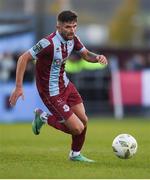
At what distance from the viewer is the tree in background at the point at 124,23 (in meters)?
40.0

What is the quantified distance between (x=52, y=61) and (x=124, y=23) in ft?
98.2

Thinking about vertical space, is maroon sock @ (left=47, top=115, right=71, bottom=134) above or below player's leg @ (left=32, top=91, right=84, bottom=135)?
below

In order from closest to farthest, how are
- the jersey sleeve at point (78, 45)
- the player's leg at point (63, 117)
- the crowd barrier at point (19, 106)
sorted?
the player's leg at point (63, 117)
the jersey sleeve at point (78, 45)
the crowd barrier at point (19, 106)

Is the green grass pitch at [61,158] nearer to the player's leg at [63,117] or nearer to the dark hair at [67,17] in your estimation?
the player's leg at [63,117]

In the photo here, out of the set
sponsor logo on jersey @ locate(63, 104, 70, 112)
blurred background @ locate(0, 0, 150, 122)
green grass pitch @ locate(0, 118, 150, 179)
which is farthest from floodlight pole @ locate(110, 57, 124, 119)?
sponsor logo on jersey @ locate(63, 104, 70, 112)

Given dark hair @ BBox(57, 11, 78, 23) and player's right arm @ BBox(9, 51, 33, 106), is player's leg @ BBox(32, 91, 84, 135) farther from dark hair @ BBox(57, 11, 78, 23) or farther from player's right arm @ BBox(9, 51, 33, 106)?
dark hair @ BBox(57, 11, 78, 23)

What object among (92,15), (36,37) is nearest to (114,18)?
(92,15)

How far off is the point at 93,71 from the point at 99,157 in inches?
564

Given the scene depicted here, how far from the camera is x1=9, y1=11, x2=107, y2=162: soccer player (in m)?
11.1

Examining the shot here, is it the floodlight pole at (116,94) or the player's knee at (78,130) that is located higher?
the player's knee at (78,130)

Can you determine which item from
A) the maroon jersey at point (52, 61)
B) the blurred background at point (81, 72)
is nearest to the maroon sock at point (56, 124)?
the maroon jersey at point (52, 61)

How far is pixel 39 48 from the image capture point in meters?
11.1

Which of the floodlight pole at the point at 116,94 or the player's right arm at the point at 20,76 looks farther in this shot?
the floodlight pole at the point at 116,94

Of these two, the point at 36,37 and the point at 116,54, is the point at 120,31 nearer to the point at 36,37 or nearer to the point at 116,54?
the point at 116,54
